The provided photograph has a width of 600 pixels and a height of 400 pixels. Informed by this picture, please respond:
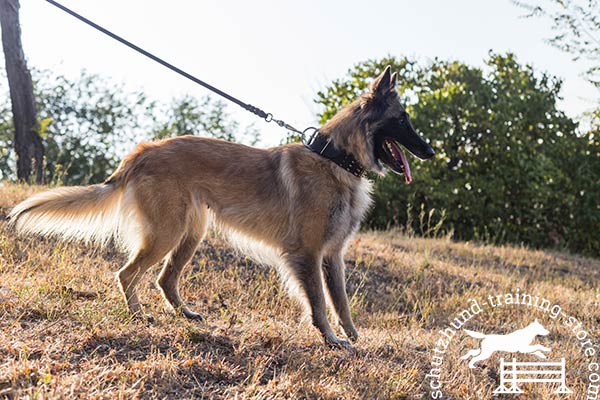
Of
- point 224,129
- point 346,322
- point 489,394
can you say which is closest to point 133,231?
point 346,322

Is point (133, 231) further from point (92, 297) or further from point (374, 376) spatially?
point (374, 376)

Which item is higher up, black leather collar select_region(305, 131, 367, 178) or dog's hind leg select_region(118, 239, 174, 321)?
black leather collar select_region(305, 131, 367, 178)

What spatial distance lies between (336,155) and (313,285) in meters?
0.99

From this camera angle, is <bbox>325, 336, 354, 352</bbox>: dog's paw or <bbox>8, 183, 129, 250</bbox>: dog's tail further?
<bbox>8, 183, 129, 250</bbox>: dog's tail

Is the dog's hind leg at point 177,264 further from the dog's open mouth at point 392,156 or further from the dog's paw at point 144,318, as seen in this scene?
the dog's open mouth at point 392,156

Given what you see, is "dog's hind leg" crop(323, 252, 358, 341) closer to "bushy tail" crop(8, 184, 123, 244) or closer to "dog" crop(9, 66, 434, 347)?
"dog" crop(9, 66, 434, 347)

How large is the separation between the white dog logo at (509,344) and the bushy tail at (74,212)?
278 centimetres

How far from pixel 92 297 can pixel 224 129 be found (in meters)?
8.91

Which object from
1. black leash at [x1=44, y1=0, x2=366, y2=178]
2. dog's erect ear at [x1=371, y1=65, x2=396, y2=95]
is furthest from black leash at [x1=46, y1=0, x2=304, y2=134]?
dog's erect ear at [x1=371, y1=65, x2=396, y2=95]

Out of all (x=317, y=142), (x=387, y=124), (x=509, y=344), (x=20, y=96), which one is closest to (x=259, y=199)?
(x=317, y=142)

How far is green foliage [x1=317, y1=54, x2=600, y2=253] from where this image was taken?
10.4 metres

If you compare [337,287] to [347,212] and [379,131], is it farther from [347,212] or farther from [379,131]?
[379,131]

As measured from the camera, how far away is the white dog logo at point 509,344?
4.56m

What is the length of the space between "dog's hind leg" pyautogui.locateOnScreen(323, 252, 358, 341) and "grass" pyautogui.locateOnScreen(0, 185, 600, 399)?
0.81 feet
